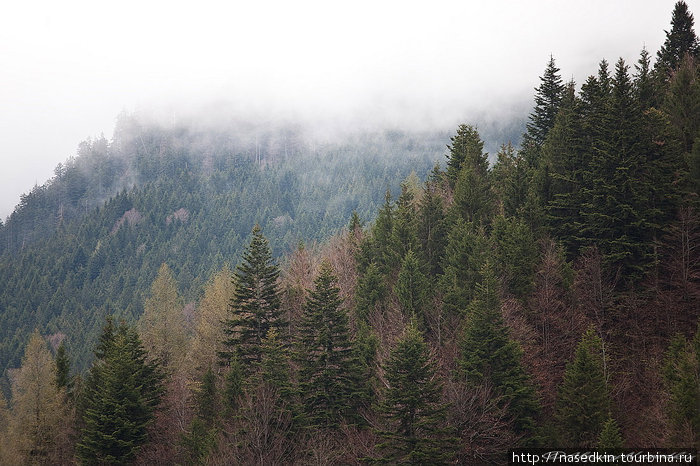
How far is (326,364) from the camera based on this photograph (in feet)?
105

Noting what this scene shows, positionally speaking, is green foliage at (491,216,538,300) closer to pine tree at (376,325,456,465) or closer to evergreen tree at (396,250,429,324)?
evergreen tree at (396,250,429,324)

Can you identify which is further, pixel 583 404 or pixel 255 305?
pixel 255 305

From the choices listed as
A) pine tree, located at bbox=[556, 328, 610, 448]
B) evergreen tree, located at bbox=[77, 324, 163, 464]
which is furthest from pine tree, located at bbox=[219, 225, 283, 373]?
pine tree, located at bbox=[556, 328, 610, 448]

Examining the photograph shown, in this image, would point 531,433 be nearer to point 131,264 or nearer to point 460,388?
point 460,388

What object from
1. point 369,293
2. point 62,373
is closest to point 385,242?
point 369,293

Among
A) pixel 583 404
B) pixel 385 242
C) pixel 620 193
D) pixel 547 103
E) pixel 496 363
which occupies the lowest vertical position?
pixel 583 404

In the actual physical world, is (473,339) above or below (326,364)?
above

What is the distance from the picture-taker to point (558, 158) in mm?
41344

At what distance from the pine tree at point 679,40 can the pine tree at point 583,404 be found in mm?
44939

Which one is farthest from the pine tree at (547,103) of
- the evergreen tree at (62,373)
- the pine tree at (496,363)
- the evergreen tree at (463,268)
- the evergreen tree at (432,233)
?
the evergreen tree at (62,373)

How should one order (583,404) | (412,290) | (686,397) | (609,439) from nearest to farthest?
(686,397), (609,439), (583,404), (412,290)

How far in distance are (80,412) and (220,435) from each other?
19.5m

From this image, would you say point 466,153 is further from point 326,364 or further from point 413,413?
point 413,413

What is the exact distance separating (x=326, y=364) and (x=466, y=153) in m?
30.0
